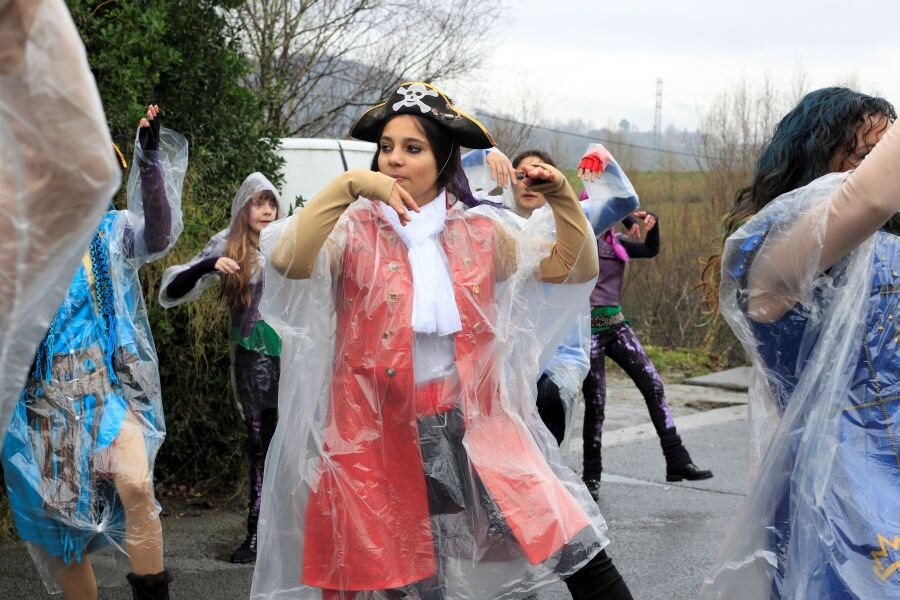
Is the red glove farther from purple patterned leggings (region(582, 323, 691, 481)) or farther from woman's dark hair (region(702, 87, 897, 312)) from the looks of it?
purple patterned leggings (region(582, 323, 691, 481))

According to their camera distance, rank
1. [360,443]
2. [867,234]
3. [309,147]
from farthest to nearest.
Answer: [309,147] < [360,443] < [867,234]

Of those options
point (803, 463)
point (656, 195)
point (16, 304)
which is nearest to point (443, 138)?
point (803, 463)

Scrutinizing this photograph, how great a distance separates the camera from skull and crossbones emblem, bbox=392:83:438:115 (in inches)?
127

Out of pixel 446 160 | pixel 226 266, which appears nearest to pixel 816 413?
pixel 446 160

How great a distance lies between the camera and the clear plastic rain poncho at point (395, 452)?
9.39 ft

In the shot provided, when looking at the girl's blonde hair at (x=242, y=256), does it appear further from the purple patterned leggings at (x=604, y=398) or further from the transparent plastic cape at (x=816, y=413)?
the transparent plastic cape at (x=816, y=413)

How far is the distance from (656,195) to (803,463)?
14.0m

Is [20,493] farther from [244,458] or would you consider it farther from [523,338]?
[244,458]

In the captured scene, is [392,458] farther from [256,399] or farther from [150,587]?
[256,399]

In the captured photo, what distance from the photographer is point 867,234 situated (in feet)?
7.85

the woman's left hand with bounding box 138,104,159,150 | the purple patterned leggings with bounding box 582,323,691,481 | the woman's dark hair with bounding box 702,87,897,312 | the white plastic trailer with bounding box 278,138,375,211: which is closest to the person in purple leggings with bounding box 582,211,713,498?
the purple patterned leggings with bounding box 582,323,691,481

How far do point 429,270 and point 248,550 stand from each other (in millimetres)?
2375

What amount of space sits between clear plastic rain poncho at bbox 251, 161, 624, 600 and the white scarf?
0.02 meters

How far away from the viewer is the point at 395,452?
2938mm
